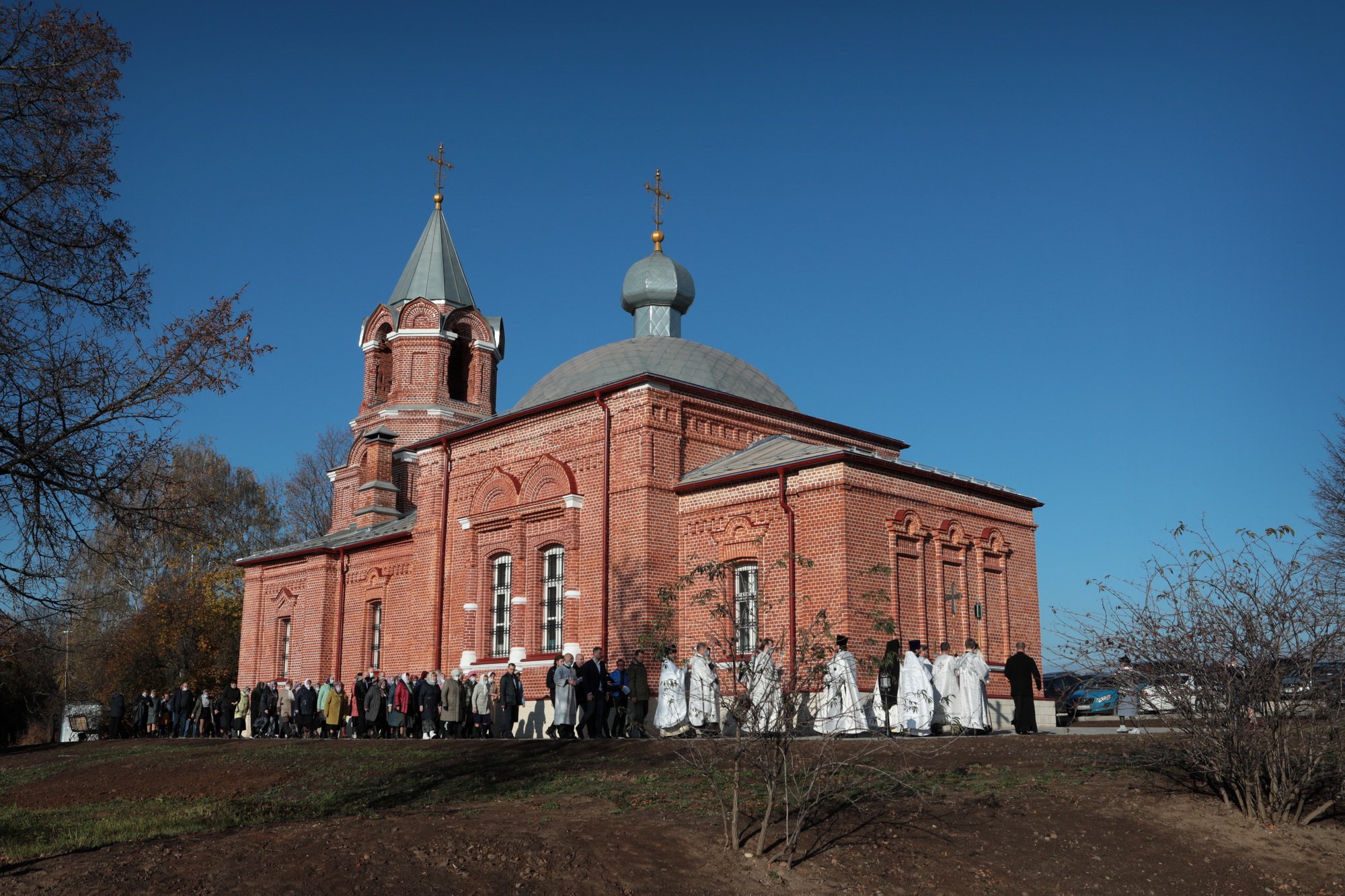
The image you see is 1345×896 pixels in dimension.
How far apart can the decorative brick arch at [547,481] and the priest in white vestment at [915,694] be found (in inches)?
302

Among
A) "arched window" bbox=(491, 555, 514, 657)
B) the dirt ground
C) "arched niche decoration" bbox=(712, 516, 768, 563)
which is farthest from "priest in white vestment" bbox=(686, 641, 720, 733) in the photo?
"arched window" bbox=(491, 555, 514, 657)

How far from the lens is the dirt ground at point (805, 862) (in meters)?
8.13

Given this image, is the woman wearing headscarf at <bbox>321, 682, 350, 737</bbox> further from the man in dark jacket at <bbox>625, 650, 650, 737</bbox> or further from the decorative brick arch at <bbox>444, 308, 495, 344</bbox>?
the decorative brick arch at <bbox>444, 308, 495, 344</bbox>

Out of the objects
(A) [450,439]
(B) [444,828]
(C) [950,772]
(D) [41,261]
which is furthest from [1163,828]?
(A) [450,439]

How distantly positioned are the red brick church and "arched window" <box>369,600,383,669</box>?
0.07 meters

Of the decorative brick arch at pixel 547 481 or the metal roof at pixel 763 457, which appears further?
the decorative brick arch at pixel 547 481

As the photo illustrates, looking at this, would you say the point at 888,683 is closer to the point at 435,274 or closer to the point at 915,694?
the point at 915,694

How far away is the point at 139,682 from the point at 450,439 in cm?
2062

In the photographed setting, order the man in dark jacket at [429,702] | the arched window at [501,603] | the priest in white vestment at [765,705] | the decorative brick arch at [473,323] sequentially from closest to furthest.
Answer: the priest in white vestment at [765,705]
the man in dark jacket at [429,702]
the arched window at [501,603]
the decorative brick arch at [473,323]

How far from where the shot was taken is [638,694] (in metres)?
18.4

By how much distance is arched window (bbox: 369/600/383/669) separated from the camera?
28.3 metres

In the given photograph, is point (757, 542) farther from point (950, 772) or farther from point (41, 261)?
point (41, 261)

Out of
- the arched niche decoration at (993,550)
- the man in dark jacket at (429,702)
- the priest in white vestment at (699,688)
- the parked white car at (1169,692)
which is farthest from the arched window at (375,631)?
the parked white car at (1169,692)

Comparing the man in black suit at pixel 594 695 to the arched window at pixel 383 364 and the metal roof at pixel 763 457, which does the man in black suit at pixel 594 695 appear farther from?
the arched window at pixel 383 364
